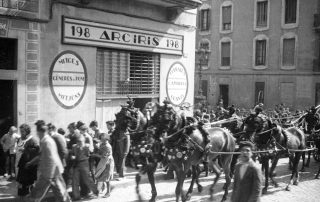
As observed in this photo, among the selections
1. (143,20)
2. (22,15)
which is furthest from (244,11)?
(22,15)

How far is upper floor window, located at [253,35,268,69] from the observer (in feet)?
106

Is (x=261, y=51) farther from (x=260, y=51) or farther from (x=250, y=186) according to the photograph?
(x=250, y=186)

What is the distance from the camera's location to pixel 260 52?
32.8 metres

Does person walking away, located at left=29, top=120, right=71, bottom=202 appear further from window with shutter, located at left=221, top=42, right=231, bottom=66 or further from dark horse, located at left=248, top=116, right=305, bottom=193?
window with shutter, located at left=221, top=42, right=231, bottom=66

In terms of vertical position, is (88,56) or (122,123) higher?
(88,56)

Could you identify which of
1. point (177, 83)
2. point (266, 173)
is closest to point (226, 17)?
point (177, 83)

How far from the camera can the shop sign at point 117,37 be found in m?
11.3

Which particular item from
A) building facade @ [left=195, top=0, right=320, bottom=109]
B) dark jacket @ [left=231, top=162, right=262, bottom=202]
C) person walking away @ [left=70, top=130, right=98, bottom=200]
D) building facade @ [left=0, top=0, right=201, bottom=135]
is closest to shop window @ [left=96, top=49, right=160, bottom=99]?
building facade @ [left=0, top=0, right=201, bottom=135]

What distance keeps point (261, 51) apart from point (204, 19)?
6414 mm

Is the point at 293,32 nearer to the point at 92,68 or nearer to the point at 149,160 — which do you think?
the point at 92,68

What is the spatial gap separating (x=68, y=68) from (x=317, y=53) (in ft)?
77.9

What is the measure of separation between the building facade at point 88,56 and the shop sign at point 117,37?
0.03 m

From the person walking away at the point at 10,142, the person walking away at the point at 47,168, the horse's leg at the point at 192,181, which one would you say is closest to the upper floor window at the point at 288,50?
the horse's leg at the point at 192,181

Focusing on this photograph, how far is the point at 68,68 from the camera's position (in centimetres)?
1147
